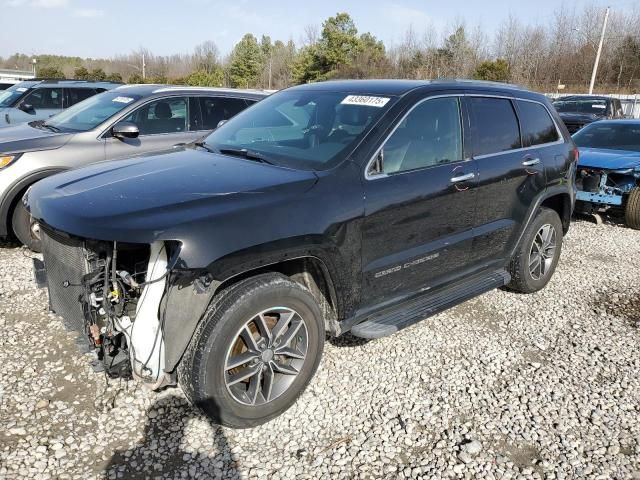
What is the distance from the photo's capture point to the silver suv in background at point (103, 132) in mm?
5281

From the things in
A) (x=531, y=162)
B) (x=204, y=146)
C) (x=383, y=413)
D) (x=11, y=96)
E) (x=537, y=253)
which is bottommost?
(x=383, y=413)

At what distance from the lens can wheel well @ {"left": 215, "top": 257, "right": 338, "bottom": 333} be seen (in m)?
2.98

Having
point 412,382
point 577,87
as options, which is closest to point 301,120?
point 412,382

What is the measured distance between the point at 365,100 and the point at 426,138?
1.63 ft

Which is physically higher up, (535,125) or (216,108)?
(216,108)

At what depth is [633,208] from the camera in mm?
7324

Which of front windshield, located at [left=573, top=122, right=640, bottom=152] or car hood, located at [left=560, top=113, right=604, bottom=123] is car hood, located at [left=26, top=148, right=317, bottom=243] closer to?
front windshield, located at [left=573, top=122, right=640, bottom=152]

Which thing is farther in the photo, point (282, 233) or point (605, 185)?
point (605, 185)

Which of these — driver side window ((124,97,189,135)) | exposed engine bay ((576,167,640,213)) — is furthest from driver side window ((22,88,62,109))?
exposed engine bay ((576,167,640,213))

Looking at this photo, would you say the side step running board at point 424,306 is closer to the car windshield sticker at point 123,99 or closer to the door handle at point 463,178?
the door handle at point 463,178

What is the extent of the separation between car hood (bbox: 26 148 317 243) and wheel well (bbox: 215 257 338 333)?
0.44 metres

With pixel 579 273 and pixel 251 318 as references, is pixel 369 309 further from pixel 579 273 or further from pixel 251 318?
pixel 579 273

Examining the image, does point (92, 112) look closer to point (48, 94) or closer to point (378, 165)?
point (378, 165)

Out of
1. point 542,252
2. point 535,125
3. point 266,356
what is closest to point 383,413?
point 266,356
